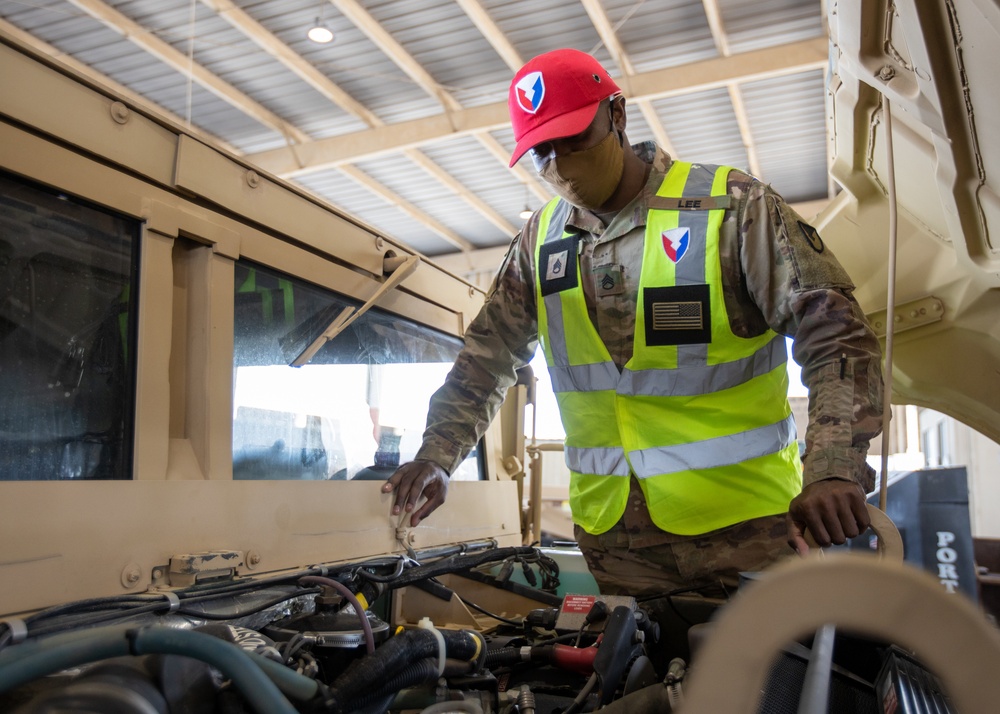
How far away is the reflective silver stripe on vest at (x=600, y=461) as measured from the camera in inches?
78.7

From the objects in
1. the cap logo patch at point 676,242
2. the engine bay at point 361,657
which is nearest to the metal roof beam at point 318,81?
the cap logo patch at point 676,242

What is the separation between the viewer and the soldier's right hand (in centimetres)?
201

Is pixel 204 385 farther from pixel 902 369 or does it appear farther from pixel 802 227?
pixel 902 369

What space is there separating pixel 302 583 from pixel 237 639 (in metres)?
0.44

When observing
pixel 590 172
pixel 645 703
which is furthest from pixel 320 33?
pixel 645 703

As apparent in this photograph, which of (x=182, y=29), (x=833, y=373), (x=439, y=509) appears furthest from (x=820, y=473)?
(x=182, y=29)

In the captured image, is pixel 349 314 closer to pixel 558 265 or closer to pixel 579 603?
pixel 558 265

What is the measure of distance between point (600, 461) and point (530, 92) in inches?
36.1

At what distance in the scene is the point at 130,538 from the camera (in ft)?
4.78

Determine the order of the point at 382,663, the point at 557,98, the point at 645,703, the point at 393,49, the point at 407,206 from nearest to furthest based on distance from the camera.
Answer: the point at 382,663, the point at 645,703, the point at 557,98, the point at 393,49, the point at 407,206

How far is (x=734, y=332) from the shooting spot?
6.44 feet

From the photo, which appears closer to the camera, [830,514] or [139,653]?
[139,653]

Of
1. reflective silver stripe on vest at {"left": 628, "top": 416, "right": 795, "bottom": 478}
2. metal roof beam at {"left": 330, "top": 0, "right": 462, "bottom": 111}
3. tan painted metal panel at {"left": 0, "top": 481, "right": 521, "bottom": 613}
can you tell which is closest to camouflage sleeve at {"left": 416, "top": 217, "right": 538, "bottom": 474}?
tan painted metal panel at {"left": 0, "top": 481, "right": 521, "bottom": 613}

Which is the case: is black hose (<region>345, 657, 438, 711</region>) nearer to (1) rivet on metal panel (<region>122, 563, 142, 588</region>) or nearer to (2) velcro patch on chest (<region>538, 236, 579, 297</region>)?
(1) rivet on metal panel (<region>122, 563, 142, 588</region>)
